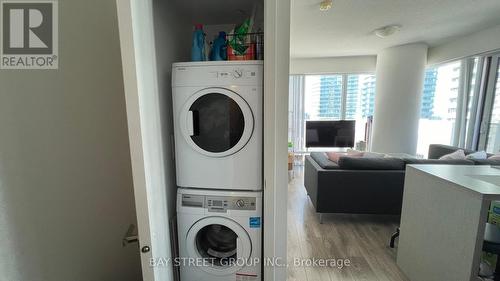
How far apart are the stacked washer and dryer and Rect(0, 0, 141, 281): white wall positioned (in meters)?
0.32

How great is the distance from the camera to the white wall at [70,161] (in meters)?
0.73

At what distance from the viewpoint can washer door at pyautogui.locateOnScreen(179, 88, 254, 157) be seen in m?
1.21

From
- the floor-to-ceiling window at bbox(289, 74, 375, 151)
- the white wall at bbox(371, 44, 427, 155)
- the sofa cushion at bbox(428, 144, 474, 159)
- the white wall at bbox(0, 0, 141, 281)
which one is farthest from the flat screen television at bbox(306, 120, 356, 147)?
the white wall at bbox(0, 0, 141, 281)

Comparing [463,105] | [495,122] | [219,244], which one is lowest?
[219,244]

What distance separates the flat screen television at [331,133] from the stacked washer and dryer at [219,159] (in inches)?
136

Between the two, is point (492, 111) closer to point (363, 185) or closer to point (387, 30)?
point (387, 30)

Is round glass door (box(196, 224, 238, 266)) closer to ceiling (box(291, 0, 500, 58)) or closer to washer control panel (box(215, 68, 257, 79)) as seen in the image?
washer control panel (box(215, 68, 257, 79))

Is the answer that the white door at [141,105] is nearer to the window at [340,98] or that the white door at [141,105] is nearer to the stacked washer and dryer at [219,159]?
the stacked washer and dryer at [219,159]

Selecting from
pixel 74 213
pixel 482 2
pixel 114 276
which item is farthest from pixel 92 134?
pixel 482 2

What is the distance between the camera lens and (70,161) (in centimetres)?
90

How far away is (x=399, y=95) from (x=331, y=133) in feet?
4.63

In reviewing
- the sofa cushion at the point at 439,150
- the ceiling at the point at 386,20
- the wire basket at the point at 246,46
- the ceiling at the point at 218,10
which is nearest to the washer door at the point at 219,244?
the wire basket at the point at 246,46

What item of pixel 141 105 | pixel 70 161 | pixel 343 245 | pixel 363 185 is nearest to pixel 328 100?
pixel 363 185

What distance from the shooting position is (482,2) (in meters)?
2.37
